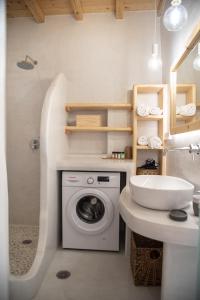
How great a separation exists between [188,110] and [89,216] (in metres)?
1.45

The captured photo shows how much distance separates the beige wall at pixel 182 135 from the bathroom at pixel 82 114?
0.01 metres

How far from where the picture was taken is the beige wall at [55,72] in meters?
2.61

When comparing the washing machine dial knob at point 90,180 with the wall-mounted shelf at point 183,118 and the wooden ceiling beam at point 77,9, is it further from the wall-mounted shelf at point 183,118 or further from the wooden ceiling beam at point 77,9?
the wooden ceiling beam at point 77,9

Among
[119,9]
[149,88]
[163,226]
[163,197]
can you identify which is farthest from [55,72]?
[163,226]

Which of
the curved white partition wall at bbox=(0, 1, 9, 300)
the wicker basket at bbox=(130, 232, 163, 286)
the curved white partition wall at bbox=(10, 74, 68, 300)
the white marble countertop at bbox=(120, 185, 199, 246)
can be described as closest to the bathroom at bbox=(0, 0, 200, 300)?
the curved white partition wall at bbox=(10, 74, 68, 300)

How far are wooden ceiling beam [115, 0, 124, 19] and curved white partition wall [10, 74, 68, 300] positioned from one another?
1.10 m

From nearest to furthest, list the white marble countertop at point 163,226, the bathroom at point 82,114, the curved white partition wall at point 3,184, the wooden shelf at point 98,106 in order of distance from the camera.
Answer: the white marble countertop at point 163,226
the curved white partition wall at point 3,184
the bathroom at point 82,114
the wooden shelf at point 98,106

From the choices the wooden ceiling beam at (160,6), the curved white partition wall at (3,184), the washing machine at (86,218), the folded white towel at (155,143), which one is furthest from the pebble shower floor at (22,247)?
the wooden ceiling beam at (160,6)

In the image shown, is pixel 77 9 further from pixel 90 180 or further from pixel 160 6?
pixel 90 180

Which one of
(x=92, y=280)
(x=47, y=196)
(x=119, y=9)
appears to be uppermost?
(x=119, y=9)

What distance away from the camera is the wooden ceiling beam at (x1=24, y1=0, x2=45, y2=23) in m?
2.32

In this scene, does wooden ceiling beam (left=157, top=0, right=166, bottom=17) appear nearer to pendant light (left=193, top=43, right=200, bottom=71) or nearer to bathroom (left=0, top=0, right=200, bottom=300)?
bathroom (left=0, top=0, right=200, bottom=300)

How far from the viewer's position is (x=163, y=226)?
38.2 inches

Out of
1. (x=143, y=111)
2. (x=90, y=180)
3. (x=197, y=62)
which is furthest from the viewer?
(x=143, y=111)
